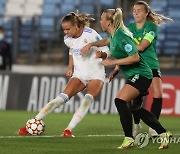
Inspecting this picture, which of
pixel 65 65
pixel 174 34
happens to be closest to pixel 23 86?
pixel 65 65

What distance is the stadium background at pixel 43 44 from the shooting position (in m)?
17.9

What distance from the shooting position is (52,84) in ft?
58.4

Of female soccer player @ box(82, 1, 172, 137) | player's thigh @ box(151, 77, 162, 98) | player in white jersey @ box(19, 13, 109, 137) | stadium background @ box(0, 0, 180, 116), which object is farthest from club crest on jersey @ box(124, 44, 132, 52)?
stadium background @ box(0, 0, 180, 116)

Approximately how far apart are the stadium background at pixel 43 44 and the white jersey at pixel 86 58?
666 centimetres

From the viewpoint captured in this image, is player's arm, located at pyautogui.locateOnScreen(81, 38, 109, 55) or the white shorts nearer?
player's arm, located at pyautogui.locateOnScreen(81, 38, 109, 55)

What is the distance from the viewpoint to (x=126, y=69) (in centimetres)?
866

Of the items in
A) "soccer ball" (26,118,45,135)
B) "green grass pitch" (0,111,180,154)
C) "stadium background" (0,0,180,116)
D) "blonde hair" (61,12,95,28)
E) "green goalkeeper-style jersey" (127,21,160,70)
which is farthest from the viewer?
"stadium background" (0,0,180,116)

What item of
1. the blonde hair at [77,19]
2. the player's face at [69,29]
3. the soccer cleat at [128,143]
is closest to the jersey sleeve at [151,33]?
the blonde hair at [77,19]

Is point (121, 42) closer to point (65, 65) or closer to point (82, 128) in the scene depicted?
point (82, 128)

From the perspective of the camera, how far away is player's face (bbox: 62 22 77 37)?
10.4 meters

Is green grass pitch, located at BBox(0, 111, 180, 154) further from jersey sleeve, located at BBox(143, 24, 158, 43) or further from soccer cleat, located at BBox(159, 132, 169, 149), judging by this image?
jersey sleeve, located at BBox(143, 24, 158, 43)

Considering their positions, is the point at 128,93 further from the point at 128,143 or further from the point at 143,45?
the point at 143,45

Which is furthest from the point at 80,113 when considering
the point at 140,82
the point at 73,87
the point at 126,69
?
the point at 140,82

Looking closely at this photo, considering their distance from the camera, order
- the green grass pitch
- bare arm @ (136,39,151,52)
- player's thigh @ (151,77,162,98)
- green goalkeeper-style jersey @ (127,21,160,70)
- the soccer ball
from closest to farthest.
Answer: the green grass pitch
bare arm @ (136,39,151,52)
green goalkeeper-style jersey @ (127,21,160,70)
player's thigh @ (151,77,162,98)
the soccer ball
